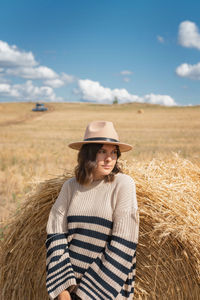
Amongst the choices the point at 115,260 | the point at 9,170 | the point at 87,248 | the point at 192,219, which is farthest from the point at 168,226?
the point at 9,170

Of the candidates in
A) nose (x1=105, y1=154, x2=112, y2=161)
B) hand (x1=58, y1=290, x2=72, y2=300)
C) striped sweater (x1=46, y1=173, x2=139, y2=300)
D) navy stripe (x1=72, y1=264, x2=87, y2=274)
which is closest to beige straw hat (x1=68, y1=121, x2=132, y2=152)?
nose (x1=105, y1=154, x2=112, y2=161)

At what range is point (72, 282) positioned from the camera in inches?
83.4

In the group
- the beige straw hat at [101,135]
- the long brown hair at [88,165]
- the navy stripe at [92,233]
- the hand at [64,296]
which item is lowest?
the hand at [64,296]

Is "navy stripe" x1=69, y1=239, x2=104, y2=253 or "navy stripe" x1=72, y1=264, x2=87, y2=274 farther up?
"navy stripe" x1=69, y1=239, x2=104, y2=253

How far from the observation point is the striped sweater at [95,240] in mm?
2031

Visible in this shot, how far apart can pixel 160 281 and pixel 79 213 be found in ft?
3.01

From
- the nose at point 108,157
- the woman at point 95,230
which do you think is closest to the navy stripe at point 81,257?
the woman at point 95,230

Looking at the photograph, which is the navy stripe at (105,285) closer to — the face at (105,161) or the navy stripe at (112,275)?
the navy stripe at (112,275)

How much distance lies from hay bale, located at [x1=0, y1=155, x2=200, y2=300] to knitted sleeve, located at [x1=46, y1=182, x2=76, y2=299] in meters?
0.50

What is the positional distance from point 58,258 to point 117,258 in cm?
43

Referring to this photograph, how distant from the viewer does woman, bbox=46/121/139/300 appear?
204 cm

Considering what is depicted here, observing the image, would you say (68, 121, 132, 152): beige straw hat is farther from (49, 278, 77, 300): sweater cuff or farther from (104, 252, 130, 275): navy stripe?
(49, 278, 77, 300): sweater cuff

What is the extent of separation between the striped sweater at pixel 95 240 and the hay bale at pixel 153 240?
0.27m

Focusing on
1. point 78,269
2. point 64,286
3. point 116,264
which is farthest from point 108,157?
point 64,286
